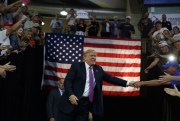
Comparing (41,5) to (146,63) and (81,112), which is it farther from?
(81,112)

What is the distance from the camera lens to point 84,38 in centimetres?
948

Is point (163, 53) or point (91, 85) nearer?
point (91, 85)

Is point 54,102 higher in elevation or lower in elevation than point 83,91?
lower

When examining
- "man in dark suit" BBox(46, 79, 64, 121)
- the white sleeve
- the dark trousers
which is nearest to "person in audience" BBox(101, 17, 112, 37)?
"man in dark suit" BBox(46, 79, 64, 121)

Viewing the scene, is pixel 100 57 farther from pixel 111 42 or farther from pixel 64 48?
pixel 64 48

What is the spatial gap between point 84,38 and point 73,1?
568 inches

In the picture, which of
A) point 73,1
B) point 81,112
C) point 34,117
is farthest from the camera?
point 73,1

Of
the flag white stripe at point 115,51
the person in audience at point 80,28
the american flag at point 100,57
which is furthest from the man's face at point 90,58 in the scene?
the person in audience at point 80,28

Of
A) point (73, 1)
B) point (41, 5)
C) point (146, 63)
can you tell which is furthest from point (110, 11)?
point (146, 63)

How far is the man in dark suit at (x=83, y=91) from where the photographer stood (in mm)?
6508

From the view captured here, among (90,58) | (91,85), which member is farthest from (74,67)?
(91,85)

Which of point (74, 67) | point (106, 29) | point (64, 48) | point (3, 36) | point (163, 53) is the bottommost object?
point (74, 67)

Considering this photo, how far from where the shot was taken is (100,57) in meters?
9.46

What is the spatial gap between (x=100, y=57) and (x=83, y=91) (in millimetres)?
3056
